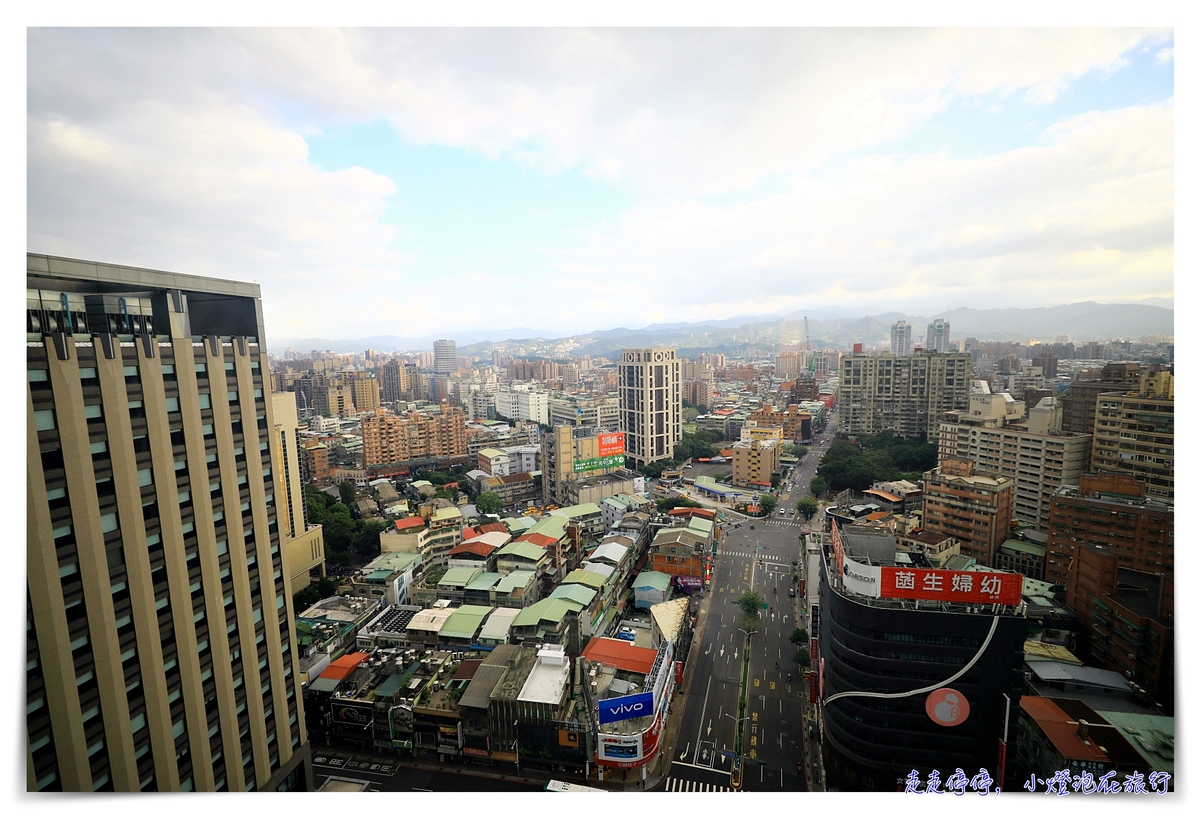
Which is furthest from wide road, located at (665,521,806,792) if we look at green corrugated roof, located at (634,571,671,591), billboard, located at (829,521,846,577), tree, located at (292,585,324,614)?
tree, located at (292,585,324,614)

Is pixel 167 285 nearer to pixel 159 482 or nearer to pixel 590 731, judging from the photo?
pixel 159 482

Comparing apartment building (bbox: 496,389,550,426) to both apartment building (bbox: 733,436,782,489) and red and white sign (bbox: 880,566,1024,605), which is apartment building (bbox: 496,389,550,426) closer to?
apartment building (bbox: 733,436,782,489)

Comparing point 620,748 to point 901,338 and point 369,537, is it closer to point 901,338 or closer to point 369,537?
point 369,537

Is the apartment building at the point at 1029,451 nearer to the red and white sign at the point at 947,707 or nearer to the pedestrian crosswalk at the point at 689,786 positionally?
the red and white sign at the point at 947,707

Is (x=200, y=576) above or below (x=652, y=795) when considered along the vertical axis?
above

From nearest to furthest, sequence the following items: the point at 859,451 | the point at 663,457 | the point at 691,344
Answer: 1. the point at 859,451
2. the point at 663,457
3. the point at 691,344

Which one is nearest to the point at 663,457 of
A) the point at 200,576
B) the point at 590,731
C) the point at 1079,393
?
the point at 1079,393

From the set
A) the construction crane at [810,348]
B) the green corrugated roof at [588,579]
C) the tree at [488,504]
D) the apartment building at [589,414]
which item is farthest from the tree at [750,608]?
the construction crane at [810,348]
